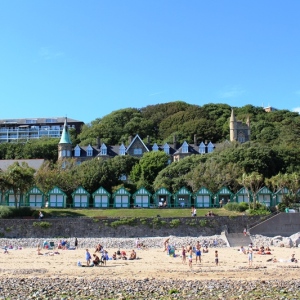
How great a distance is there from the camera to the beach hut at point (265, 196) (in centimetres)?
5253

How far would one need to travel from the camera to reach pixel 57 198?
52.3 meters

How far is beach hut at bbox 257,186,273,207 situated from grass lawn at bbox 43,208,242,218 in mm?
5255

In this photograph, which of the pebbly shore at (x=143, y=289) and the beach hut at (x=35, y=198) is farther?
the beach hut at (x=35, y=198)

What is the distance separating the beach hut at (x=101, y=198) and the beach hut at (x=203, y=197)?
9.61 m

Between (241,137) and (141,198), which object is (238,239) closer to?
(141,198)

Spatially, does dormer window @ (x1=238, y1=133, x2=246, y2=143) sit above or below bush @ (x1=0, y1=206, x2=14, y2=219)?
above

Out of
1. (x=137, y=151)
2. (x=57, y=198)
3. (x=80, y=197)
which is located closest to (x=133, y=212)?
(x=80, y=197)

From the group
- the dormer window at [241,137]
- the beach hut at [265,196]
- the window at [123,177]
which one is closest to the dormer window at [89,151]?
the window at [123,177]

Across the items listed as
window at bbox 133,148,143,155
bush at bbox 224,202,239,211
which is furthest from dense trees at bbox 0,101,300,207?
window at bbox 133,148,143,155

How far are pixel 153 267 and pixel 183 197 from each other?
25636 mm

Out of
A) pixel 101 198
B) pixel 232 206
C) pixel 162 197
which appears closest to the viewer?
pixel 232 206

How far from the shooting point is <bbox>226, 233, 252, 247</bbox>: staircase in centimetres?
4125

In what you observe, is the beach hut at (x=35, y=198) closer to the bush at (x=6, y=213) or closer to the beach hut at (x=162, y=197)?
the bush at (x=6, y=213)

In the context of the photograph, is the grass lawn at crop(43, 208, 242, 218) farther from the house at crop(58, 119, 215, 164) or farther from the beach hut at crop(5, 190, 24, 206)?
the house at crop(58, 119, 215, 164)
